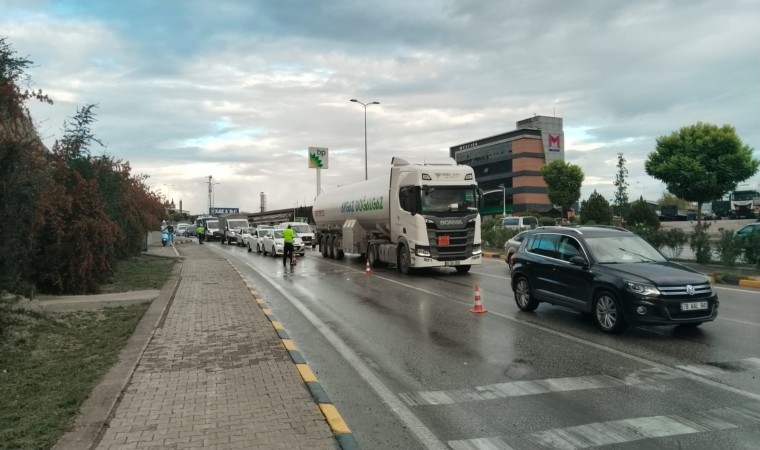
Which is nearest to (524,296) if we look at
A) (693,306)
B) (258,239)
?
(693,306)

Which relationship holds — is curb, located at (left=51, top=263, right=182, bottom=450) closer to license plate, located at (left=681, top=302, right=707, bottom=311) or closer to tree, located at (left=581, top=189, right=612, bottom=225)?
license plate, located at (left=681, top=302, right=707, bottom=311)

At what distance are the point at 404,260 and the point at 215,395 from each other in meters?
13.5

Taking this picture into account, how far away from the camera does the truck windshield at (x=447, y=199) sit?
18281 mm

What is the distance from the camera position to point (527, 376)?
258 inches

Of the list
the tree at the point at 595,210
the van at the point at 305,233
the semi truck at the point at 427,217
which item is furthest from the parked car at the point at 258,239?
the tree at the point at 595,210

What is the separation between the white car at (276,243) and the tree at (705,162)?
1866cm

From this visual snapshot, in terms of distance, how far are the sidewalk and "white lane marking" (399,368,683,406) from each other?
3.68ft

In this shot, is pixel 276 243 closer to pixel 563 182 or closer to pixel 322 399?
pixel 322 399

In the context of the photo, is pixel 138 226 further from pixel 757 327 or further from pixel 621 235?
pixel 757 327

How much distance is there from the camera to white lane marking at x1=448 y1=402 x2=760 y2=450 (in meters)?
4.58

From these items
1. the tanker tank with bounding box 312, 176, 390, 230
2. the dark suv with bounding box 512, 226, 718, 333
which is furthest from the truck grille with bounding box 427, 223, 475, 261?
the dark suv with bounding box 512, 226, 718, 333

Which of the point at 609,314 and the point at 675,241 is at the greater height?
the point at 675,241

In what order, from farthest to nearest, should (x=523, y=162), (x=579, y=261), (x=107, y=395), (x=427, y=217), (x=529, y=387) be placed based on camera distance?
(x=523, y=162)
(x=427, y=217)
(x=579, y=261)
(x=529, y=387)
(x=107, y=395)

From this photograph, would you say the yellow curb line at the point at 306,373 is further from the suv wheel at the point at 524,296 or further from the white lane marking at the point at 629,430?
the suv wheel at the point at 524,296
